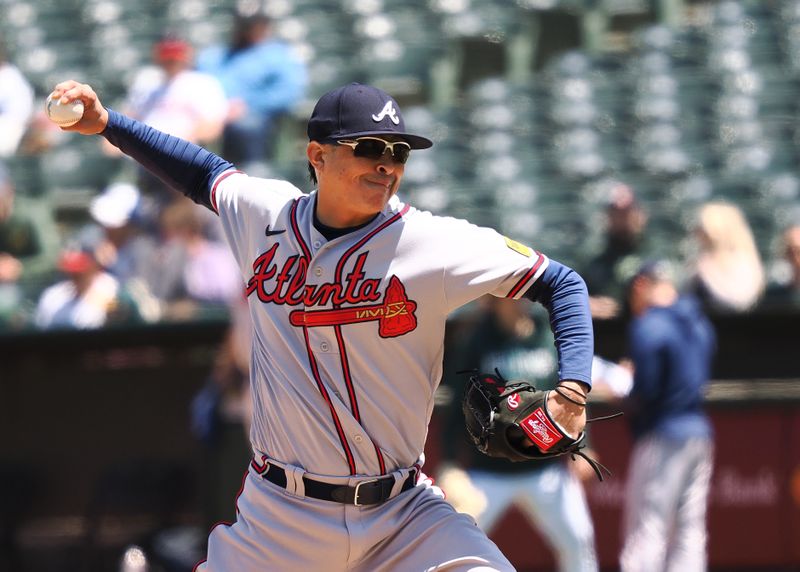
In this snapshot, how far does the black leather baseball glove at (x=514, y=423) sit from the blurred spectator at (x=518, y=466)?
2791mm

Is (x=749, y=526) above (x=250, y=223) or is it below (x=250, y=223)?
below

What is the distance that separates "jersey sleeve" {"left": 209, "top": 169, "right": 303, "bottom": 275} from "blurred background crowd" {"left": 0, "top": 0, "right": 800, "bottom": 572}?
2.76 metres

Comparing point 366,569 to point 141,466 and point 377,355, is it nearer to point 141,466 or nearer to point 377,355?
point 377,355

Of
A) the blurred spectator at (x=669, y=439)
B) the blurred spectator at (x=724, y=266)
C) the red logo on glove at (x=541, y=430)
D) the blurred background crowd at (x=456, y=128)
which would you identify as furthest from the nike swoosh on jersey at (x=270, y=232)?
the blurred spectator at (x=724, y=266)

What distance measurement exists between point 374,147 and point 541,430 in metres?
0.85

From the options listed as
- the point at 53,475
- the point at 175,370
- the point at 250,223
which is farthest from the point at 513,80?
the point at 250,223

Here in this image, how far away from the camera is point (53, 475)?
8.36 meters

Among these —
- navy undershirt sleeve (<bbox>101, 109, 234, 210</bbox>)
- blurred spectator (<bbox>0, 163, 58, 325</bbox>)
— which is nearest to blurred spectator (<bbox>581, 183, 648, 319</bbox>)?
blurred spectator (<bbox>0, 163, 58, 325</bbox>)

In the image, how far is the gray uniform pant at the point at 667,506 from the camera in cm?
695

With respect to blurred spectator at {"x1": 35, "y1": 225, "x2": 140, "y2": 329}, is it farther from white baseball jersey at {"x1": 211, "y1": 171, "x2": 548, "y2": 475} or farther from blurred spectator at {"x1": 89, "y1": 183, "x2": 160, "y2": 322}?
white baseball jersey at {"x1": 211, "y1": 171, "x2": 548, "y2": 475}

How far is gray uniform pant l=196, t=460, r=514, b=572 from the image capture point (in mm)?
3600

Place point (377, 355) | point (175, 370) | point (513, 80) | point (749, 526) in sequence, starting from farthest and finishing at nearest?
point (513, 80) < point (175, 370) < point (749, 526) < point (377, 355)

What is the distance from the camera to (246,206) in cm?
389

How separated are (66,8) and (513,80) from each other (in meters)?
3.96
